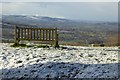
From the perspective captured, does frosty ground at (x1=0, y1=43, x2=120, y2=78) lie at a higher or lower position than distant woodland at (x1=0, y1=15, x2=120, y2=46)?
lower

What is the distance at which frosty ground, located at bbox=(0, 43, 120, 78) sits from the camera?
14.8 m

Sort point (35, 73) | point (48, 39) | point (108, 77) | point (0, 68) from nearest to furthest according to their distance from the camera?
point (108, 77) < point (35, 73) < point (0, 68) < point (48, 39)

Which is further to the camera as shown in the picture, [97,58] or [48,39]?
[48,39]

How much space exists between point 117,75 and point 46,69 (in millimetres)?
2972

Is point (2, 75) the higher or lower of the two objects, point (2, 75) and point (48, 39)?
the lower

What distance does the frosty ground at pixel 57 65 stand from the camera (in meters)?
14.8

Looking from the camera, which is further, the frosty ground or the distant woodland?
the distant woodland

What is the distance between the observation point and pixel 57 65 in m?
15.9

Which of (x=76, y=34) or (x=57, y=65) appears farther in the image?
(x=76, y=34)

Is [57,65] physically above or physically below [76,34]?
below

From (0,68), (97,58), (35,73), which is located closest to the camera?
(35,73)

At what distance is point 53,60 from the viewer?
16938 millimetres

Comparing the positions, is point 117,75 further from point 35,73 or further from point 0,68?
point 0,68

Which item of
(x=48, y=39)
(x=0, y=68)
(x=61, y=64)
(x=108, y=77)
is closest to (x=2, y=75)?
(x=0, y=68)
